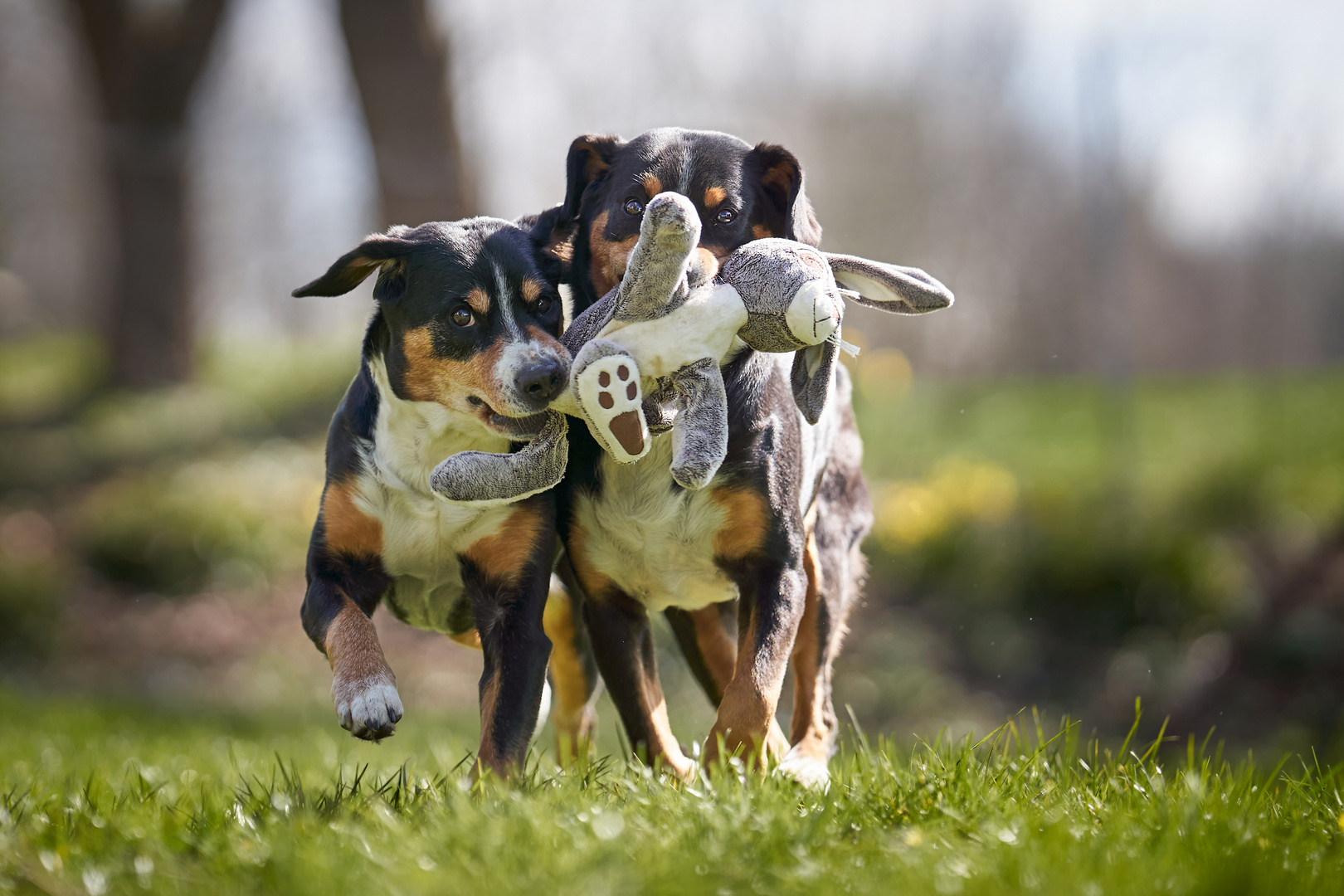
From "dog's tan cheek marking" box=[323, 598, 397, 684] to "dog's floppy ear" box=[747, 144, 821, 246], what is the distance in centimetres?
154

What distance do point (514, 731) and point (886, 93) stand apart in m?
9.86

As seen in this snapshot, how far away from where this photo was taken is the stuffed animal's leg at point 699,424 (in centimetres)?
→ 242

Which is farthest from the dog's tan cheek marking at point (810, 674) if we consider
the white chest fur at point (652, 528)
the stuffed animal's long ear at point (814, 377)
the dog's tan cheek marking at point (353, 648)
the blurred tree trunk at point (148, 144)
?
the blurred tree trunk at point (148, 144)

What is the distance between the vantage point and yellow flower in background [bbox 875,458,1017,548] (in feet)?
26.3

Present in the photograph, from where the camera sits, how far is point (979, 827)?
2.30 m

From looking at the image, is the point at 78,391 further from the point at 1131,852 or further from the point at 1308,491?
the point at 1131,852

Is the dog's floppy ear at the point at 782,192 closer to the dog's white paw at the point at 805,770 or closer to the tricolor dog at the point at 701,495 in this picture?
the tricolor dog at the point at 701,495

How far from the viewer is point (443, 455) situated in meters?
3.09

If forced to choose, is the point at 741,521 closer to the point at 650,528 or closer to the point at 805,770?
the point at 650,528

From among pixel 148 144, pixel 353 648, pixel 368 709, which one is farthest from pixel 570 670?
pixel 148 144

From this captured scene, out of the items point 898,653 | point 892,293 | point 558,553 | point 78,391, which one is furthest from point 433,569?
point 78,391

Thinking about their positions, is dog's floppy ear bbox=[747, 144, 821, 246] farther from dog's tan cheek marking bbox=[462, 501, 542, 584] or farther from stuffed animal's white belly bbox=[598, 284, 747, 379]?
dog's tan cheek marking bbox=[462, 501, 542, 584]

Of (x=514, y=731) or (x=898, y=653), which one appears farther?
(x=898, y=653)

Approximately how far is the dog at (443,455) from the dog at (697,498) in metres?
0.18
